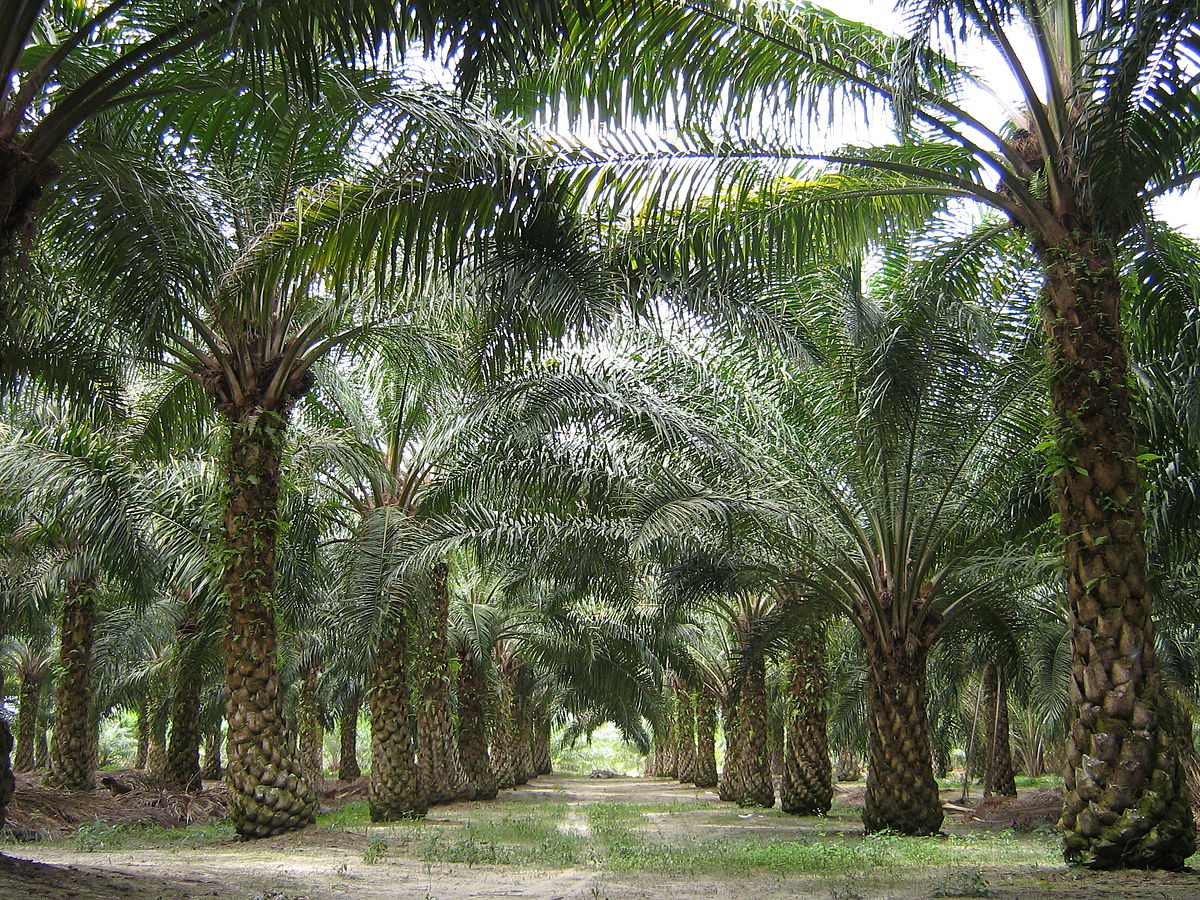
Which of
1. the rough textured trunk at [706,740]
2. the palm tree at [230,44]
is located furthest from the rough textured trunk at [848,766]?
the palm tree at [230,44]

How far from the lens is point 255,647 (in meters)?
10.6

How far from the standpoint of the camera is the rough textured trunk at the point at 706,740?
27.3 m

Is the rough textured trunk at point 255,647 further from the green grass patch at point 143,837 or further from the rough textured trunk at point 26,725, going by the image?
the rough textured trunk at point 26,725

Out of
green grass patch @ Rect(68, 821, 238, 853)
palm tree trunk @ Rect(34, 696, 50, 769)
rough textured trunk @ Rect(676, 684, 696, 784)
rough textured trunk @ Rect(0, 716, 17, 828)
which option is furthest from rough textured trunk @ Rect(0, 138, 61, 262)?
palm tree trunk @ Rect(34, 696, 50, 769)

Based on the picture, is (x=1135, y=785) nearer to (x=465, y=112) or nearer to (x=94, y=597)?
(x=465, y=112)

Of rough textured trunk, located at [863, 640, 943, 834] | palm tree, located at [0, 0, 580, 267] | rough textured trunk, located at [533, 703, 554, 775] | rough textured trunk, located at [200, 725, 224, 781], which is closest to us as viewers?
palm tree, located at [0, 0, 580, 267]

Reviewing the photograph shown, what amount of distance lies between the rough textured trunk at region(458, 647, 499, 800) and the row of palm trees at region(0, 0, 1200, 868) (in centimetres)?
1049

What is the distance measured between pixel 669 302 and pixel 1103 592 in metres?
3.90

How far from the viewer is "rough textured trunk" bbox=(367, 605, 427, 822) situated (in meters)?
14.8

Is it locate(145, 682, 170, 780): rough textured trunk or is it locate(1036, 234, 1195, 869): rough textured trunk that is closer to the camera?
locate(1036, 234, 1195, 869): rough textured trunk

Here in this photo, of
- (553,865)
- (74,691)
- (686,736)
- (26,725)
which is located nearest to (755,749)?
(553,865)

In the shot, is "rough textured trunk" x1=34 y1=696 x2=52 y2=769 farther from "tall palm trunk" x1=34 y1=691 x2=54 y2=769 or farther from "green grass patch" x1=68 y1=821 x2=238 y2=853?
"green grass patch" x1=68 y1=821 x2=238 y2=853

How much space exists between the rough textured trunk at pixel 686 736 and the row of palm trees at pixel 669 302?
2325cm

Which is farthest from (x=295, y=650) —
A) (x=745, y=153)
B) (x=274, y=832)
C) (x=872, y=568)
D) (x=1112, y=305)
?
(x=1112, y=305)
